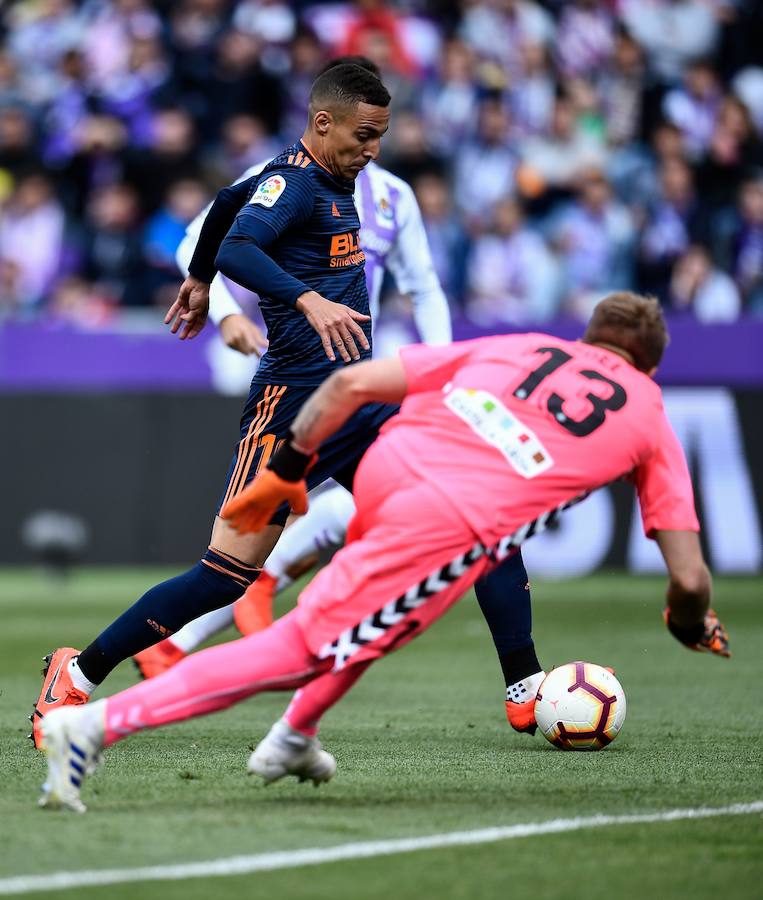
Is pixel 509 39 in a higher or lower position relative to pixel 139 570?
higher

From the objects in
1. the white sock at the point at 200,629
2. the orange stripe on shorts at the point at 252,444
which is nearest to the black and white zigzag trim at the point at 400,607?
the orange stripe on shorts at the point at 252,444

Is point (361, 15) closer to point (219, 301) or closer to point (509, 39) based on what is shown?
point (509, 39)

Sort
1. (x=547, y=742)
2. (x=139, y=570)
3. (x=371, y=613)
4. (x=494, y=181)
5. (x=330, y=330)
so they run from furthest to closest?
(x=494, y=181) < (x=139, y=570) < (x=547, y=742) < (x=330, y=330) < (x=371, y=613)

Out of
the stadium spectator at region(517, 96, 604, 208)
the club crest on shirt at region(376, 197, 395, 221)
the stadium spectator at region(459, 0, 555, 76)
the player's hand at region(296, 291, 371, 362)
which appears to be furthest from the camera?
the stadium spectator at region(459, 0, 555, 76)

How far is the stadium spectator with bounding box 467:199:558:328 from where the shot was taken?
14305mm

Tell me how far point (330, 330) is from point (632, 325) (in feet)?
3.14

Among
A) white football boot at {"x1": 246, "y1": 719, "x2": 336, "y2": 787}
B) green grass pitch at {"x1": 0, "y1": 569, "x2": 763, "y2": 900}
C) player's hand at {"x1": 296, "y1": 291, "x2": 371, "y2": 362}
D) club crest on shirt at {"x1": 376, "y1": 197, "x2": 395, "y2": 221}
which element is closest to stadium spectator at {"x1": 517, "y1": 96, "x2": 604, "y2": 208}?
green grass pitch at {"x1": 0, "y1": 569, "x2": 763, "y2": 900}

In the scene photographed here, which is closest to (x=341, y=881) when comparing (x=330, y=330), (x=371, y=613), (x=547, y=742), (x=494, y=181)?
(x=371, y=613)

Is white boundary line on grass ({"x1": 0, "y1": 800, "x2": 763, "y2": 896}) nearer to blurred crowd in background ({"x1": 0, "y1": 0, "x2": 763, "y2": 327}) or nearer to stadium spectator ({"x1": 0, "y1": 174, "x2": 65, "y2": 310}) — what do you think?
blurred crowd in background ({"x1": 0, "y1": 0, "x2": 763, "y2": 327})

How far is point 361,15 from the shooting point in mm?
16266

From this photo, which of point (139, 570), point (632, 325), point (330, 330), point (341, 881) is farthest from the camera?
point (139, 570)

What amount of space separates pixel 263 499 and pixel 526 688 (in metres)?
2.00

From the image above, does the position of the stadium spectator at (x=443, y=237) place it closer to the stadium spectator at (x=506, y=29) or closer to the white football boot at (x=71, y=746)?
the stadium spectator at (x=506, y=29)

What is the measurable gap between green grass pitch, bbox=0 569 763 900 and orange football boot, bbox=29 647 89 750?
142 millimetres
